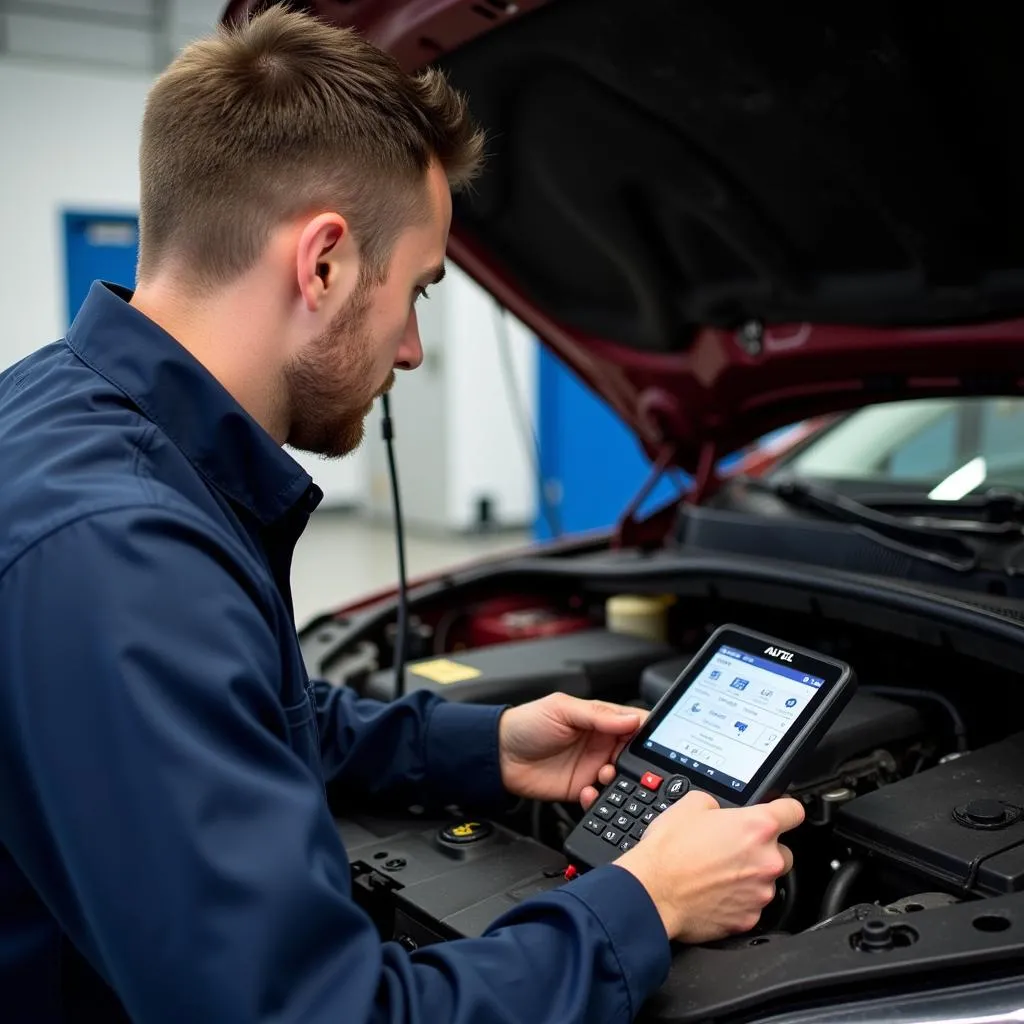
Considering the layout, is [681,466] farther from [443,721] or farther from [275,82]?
[275,82]

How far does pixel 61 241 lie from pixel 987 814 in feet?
21.6

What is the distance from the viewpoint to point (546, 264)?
187cm

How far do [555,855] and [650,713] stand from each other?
0.17 meters

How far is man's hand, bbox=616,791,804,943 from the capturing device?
813mm

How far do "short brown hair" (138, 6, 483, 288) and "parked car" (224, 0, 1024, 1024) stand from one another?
283 mm

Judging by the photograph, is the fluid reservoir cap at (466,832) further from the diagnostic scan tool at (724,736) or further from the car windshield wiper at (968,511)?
the car windshield wiper at (968,511)

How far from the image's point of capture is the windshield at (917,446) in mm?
1886

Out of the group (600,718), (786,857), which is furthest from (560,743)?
(786,857)

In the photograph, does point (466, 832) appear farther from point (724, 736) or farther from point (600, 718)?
point (724, 736)

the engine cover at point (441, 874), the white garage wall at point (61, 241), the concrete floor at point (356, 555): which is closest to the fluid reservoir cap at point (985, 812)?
the engine cover at point (441, 874)

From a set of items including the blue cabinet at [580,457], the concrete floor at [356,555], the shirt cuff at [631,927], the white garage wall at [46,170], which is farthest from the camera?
the white garage wall at [46,170]

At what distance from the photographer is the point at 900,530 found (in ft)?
4.69

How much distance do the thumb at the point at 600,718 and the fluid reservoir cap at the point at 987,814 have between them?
1.00 feet

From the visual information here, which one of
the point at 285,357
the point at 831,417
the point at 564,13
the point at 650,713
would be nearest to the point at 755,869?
the point at 650,713
